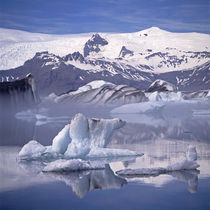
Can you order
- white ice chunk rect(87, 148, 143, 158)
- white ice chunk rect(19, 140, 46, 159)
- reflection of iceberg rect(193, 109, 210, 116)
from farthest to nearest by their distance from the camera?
reflection of iceberg rect(193, 109, 210, 116) → white ice chunk rect(87, 148, 143, 158) → white ice chunk rect(19, 140, 46, 159)

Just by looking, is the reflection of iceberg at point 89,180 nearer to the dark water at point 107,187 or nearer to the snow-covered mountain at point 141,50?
the dark water at point 107,187

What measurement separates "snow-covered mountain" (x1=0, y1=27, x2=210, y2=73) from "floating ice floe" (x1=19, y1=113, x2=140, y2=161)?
1017 inches

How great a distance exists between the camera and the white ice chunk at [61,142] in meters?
6.44

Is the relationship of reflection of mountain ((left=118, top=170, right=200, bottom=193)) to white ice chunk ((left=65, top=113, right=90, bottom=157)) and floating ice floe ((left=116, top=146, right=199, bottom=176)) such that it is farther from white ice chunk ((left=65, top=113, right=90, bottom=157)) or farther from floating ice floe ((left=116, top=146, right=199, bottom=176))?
white ice chunk ((left=65, top=113, right=90, bottom=157))

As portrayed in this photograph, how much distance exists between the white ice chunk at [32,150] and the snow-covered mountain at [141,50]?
85.6 ft

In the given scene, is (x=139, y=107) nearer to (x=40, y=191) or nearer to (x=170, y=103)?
(x=170, y=103)

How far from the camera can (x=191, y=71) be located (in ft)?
115

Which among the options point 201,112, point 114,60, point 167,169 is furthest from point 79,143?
point 114,60

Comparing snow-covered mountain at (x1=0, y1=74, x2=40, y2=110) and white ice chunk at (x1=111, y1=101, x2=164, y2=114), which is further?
white ice chunk at (x1=111, y1=101, x2=164, y2=114)

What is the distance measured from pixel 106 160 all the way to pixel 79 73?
90.4ft

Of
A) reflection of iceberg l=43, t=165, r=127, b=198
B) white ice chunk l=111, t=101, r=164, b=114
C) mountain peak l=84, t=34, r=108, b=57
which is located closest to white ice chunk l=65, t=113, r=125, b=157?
reflection of iceberg l=43, t=165, r=127, b=198

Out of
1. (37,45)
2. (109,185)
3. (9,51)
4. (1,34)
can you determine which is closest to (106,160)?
(109,185)

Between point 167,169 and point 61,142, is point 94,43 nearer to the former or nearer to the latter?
point 61,142

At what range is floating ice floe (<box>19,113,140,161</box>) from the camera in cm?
638
